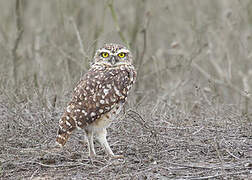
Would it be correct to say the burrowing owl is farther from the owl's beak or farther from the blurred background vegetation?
the blurred background vegetation

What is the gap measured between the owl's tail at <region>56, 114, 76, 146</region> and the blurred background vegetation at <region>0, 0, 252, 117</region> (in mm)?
2518

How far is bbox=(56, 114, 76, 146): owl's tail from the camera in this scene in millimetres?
5254

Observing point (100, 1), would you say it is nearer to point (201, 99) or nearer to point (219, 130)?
point (201, 99)

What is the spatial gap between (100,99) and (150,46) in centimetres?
566

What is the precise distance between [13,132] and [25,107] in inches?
24.0

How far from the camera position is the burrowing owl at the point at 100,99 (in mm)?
5301

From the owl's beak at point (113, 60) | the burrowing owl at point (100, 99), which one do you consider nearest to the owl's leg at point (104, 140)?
the burrowing owl at point (100, 99)

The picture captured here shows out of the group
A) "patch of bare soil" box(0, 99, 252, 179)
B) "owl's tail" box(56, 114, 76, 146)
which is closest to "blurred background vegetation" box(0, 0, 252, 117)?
"patch of bare soil" box(0, 99, 252, 179)

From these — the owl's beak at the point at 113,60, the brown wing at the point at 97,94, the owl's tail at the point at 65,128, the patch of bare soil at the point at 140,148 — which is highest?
the owl's beak at the point at 113,60

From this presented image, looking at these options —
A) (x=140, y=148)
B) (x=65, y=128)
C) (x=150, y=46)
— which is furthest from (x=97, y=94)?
(x=150, y=46)

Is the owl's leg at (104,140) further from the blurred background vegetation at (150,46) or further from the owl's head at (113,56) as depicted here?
the blurred background vegetation at (150,46)

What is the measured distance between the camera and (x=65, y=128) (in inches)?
207

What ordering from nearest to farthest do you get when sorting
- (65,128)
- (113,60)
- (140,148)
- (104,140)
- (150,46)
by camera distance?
(65,128) → (104,140) → (140,148) → (113,60) → (150,46)

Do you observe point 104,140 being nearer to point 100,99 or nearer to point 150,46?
point 100,99
